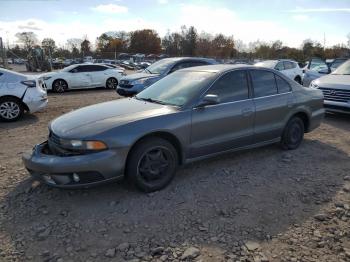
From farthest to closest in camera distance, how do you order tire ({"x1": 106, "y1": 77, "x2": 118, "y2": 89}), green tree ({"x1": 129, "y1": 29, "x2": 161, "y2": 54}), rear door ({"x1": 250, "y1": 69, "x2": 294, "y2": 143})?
1. green tree ({"x1": 129, "y1": 29, "x2": 161, "y2": 54})
2. tire ({"x1": 106, "y1": 77, "x2": 118, "y2": 89})
3. rear door ({"x1": 250, "y1": 69, "x2": 294, "y2": 143})

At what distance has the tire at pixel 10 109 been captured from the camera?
8188mm

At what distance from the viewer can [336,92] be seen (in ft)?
27.5

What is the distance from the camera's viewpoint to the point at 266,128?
5.39 metres

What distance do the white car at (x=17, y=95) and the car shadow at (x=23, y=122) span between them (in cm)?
15

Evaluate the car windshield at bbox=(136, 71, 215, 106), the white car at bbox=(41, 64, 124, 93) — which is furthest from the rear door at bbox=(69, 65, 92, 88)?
the car windshield at bbox=(136, 71, 215, 106)

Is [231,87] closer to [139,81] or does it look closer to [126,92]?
[139,81]

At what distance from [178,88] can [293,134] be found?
2375 mm

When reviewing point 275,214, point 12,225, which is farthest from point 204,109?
point 12,225

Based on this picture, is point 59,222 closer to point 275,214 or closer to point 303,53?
point 275,214

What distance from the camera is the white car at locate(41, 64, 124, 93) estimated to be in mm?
14812

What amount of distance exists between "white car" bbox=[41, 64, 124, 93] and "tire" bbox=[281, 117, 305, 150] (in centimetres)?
1129

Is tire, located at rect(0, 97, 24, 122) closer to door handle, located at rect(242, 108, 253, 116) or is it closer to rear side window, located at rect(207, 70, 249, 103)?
rear side window, located at rect(207, 70, 249, 103)

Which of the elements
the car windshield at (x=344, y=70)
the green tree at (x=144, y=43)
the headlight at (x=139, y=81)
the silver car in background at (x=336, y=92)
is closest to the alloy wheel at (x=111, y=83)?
the headlight at (x=139, y=81)

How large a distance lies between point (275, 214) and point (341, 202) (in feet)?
3.12
